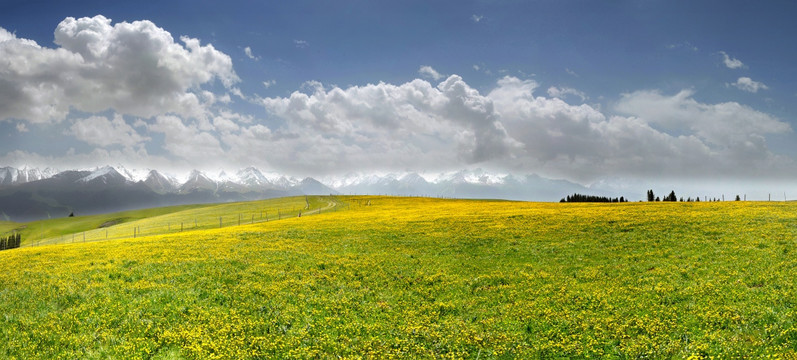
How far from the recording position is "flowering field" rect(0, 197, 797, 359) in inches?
658

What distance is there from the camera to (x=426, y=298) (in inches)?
944

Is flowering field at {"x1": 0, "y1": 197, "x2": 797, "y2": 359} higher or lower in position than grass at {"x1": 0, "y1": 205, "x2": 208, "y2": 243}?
higher

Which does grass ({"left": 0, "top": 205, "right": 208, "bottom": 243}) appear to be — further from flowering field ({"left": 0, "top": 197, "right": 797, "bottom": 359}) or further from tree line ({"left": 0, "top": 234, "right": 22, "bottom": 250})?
flowering field ({"left": 0, "top": 197, "right": 797, "bottom": 359})

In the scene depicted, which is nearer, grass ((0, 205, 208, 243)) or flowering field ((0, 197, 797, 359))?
flowering field ((0, 197, 797, 359))

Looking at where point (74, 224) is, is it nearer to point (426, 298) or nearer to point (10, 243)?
point (10, 243)

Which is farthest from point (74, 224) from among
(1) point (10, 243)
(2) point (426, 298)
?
(2) point (426, 298)

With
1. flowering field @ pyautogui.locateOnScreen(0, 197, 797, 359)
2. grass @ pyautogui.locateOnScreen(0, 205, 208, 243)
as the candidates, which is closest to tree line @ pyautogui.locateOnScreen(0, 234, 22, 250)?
grass @ pyautogui.locateOnScreen(0, 205, 208, 243)

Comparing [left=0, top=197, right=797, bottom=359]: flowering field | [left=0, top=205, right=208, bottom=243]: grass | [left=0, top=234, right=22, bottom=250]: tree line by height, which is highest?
[left=0, top=197, right=797, bottom=359]: flowering field

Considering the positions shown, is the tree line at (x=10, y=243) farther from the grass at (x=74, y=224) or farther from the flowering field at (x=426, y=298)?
the flowering field at (x=426, y=298)

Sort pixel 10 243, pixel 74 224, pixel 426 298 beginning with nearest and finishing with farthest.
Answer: pixel 426 298, pixel 10 243, pixel 74 224

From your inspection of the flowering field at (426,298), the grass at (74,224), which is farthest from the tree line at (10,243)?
the flowering field at (426,298)

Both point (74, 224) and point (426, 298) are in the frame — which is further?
point (74, 224)

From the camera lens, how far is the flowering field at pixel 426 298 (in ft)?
54.9

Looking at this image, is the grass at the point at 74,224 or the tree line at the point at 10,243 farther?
the grass at the point at 74,224
